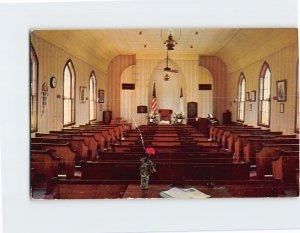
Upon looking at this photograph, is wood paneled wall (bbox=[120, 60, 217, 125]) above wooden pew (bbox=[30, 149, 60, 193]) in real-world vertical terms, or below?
above

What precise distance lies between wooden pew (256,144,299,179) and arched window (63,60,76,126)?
305 cm

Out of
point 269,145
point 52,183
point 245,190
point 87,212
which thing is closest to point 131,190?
point 87,212

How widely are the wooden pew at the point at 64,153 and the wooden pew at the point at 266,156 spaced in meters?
2.86

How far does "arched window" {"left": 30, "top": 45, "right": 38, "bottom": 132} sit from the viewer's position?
5230mm

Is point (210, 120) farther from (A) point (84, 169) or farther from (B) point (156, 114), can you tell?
(A) point (84, 169)

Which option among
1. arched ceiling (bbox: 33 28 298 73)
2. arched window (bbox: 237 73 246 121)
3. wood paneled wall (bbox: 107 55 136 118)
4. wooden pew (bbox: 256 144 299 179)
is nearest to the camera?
arched ceiling (bbox: 33 28 298 73)

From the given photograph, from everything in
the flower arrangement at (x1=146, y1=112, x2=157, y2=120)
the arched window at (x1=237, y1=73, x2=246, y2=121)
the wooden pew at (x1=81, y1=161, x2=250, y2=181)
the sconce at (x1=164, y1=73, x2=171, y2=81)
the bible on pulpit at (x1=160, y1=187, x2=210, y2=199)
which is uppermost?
the sconce at (x1=164, y1=73, x2=171, y2=81)

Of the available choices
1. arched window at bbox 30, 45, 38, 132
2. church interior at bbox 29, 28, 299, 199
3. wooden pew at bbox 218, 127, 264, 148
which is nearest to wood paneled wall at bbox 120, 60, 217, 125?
church interior at bbox 29, 28, 299, 199

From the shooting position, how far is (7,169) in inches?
204

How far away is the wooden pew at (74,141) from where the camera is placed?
5627 mm

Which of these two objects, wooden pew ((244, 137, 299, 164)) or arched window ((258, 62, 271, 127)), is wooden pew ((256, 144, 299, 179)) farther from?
arched window ((258, 62, 271, 127))

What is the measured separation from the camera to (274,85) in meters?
6.04

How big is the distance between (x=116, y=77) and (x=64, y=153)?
1659 mm

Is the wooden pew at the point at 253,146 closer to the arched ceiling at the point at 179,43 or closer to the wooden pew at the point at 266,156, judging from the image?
the wooden pew at the point at 266,156
